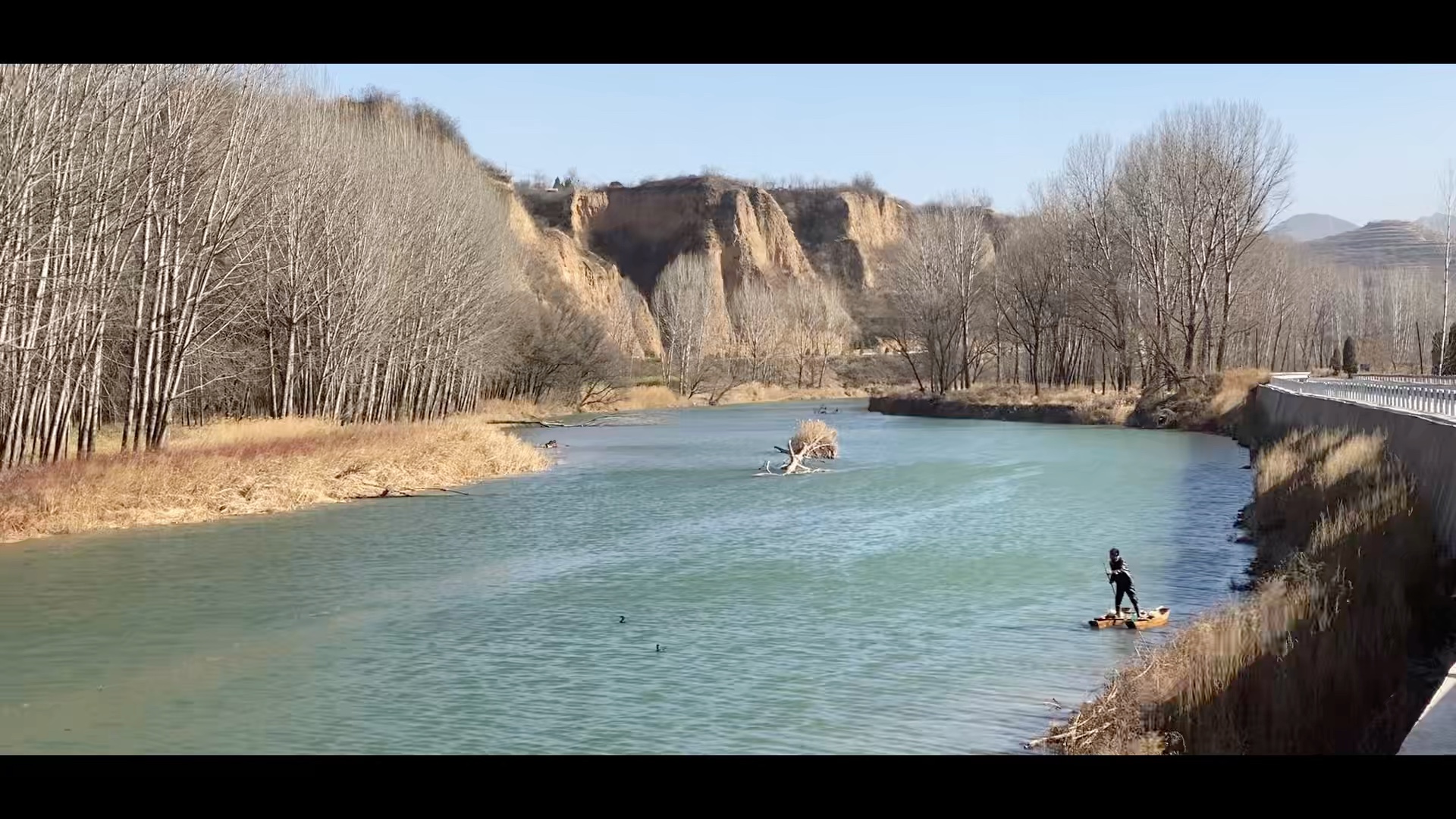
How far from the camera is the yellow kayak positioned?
13789mm

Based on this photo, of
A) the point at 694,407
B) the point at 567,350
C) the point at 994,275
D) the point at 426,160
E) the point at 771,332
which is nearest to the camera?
the point at 426,160

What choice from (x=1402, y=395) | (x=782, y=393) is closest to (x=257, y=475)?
(x=1402, y=395)

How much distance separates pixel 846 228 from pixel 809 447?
143m

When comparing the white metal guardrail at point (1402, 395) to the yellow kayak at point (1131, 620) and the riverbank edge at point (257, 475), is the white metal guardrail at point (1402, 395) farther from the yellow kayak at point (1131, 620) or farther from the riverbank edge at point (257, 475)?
the riverbank edge at point (257, 475)

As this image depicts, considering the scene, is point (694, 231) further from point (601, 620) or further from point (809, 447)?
point (601, 620)

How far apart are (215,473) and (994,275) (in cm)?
5739

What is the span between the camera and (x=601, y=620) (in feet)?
50.3

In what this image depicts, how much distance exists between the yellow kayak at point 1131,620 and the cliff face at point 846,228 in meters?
156

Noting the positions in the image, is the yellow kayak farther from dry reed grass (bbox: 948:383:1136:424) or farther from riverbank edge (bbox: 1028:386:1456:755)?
dry reed grass (bbox: 948:383:1136:424)

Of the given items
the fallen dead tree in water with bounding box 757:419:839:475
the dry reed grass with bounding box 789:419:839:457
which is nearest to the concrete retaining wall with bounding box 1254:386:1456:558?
the fallen dead tree in water with bounding box 757:419:839:475

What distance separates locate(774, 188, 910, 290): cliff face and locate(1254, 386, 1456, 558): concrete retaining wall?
142 metres
